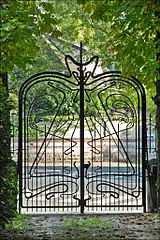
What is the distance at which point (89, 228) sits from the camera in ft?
23.4

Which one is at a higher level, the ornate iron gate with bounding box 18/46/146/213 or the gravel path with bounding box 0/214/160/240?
the ornate iron gate with bounding box 18/46/146/213

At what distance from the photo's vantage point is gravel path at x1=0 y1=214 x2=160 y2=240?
6.49 m

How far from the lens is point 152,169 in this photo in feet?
27.9

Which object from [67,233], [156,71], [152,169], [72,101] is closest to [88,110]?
[72,101]

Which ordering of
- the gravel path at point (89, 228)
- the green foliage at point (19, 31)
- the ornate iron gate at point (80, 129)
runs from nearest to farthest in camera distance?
the green foliage at point (19, 31)
the gravel path at point (89, 228)
the ornate iron gate at point (80, 129)

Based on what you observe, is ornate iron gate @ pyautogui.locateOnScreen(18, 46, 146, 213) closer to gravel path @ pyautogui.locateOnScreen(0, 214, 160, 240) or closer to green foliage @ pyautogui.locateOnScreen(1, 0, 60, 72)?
gravel path @ pyautogui.locateOnScreen(0, 214, 160, 240)

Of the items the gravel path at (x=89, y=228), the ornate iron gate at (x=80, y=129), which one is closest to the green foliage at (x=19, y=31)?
the ornate iron gate at (x=80, y=129)

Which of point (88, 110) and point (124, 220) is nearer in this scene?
point (124, 220)

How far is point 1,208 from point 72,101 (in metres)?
4.03

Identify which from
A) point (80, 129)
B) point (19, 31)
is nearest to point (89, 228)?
point (80, 129)

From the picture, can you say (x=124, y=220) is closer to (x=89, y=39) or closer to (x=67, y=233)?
(x=67, y=233)

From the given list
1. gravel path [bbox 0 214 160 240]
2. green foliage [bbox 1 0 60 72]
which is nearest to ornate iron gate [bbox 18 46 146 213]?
gravel path [bbox 0 214 160 240]

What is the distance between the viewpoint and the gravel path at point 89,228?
6.49 meters

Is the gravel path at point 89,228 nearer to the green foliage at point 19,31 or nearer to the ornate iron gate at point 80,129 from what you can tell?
the ornate iron gate at point 80,129
